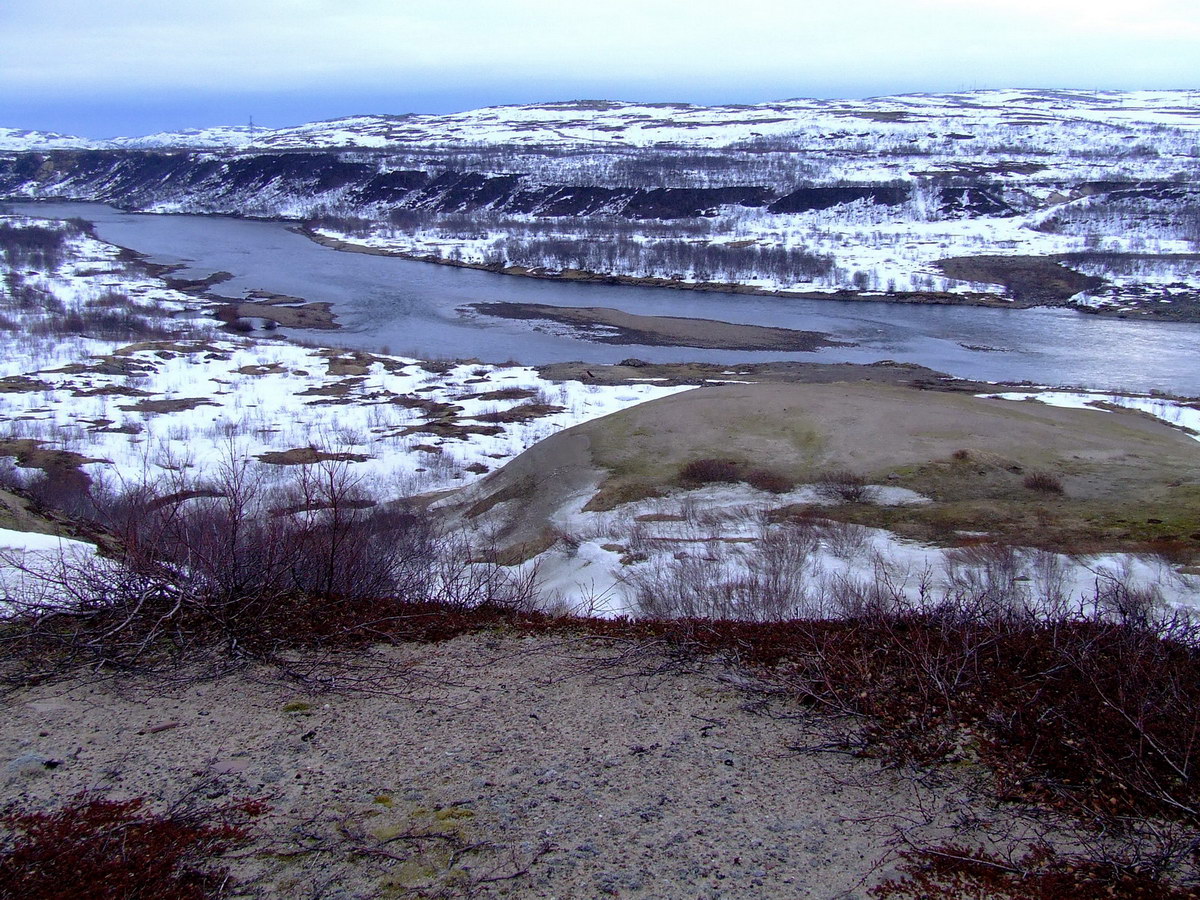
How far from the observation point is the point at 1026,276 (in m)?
46.9

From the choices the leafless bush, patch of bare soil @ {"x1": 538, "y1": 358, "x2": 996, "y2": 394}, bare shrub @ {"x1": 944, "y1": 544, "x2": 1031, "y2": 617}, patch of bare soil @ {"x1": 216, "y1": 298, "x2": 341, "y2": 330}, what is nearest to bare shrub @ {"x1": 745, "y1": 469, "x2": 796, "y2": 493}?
bare shrub @ {"x1": 944, "y1": 544, "x2": 1031, "y2": 617}

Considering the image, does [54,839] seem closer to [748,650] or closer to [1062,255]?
[748,650]

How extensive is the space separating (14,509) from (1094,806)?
11.2 metres

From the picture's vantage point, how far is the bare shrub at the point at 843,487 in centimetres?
1199

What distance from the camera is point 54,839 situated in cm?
347

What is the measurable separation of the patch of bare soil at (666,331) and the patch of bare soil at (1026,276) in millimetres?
15389

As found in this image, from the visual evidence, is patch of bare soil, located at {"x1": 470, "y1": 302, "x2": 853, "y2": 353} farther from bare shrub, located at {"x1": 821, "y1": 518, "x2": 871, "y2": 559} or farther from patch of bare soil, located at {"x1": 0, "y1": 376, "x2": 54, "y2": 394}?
bare shrub, located at {"x1": 821, "y1": 518, "x2": 871, "y2": 559}

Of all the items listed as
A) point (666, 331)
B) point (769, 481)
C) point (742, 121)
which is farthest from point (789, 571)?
point (742, 121)

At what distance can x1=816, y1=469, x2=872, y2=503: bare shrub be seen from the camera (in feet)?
39.3

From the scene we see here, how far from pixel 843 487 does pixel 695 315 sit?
2815cm

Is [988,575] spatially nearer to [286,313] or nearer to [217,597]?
[217,597]

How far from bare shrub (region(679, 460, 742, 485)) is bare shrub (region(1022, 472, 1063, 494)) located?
399 centimetres

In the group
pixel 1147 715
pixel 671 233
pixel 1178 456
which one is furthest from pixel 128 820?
pixel 671 233

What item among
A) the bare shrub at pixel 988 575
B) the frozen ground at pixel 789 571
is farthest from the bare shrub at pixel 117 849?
the bare shrub at pixel 988 575
